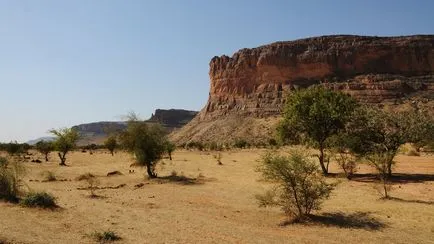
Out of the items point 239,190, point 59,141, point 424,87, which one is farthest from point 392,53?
point 239,190

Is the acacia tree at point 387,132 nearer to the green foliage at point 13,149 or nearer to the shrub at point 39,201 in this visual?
the shrub at point 39,201

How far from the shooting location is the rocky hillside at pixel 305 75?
10438 centimetres

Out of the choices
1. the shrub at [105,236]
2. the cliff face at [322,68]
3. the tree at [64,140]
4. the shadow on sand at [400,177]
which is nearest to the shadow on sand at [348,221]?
the shrub at [105,236]

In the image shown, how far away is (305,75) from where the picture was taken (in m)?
122

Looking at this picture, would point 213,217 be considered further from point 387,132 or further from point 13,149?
point 13,149

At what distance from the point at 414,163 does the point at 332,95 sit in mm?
11010

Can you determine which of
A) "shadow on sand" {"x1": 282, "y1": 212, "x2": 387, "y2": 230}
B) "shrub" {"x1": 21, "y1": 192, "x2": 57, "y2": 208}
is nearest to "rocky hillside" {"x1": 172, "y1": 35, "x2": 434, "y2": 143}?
"shrub" {"x1": 21, "y1": 192, "x2": 57, "y2": 208}

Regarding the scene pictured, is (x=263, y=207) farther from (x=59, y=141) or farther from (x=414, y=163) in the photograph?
(x=59, y=141)

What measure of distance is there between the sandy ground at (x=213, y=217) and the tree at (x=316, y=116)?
21.2 feet

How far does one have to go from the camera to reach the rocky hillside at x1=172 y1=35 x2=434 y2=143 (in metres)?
104

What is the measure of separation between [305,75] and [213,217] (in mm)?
108700

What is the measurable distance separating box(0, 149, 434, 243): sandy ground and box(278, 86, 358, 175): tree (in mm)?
6472

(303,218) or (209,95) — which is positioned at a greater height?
(209,95)

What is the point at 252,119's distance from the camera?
108m
